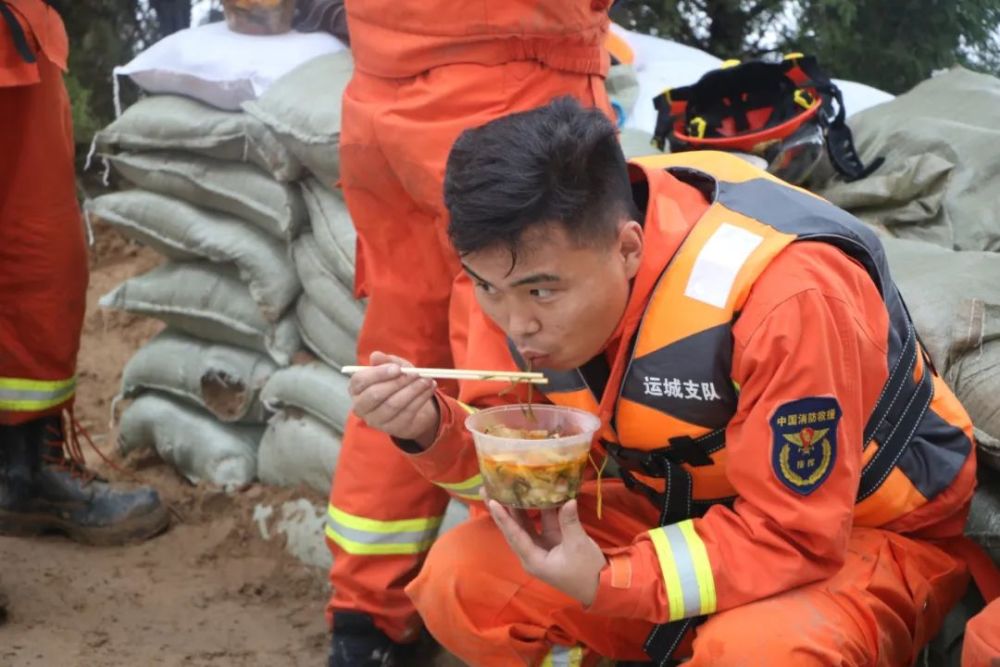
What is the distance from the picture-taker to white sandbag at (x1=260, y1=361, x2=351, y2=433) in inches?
132

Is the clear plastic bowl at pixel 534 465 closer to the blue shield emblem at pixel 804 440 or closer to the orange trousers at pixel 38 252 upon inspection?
the blue shield emblem at pixel 804 440

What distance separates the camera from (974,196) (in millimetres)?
3104

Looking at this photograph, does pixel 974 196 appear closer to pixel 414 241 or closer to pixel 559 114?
pixel 414 241

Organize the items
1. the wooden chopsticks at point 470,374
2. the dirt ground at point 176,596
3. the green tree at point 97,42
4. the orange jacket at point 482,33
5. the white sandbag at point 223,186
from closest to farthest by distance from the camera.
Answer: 1. the wooden chopsticks at point 470,374
2. the orange jacket at point 482,33
3. the dirt ground at point 176,596
4. the white sandbag at point 223,186
5. the green tree at point 97,42

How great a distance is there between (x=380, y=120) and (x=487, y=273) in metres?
0.73

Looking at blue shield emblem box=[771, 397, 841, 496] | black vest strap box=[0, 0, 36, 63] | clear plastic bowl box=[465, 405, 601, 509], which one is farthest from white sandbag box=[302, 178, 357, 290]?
blue shield emblem box=[771, 397, 841, 496]

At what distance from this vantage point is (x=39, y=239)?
332 cm

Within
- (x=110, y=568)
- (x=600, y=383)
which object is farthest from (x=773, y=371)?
(x=110, y=568)

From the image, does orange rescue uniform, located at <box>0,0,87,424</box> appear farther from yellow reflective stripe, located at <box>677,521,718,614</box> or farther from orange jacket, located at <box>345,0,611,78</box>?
yellow reflective stripe, located at <box>677,521,718,614</box>

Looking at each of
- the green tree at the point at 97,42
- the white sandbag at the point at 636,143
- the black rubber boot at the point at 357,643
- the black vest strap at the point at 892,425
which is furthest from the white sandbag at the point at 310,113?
the green tree at the point at 97,42

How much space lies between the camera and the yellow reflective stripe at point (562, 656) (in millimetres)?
2162

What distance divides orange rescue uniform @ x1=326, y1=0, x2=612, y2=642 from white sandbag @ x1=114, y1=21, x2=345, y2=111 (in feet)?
3.51

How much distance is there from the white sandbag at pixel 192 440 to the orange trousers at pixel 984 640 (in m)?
2.43

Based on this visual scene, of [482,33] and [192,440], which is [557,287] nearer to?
[482,33]
